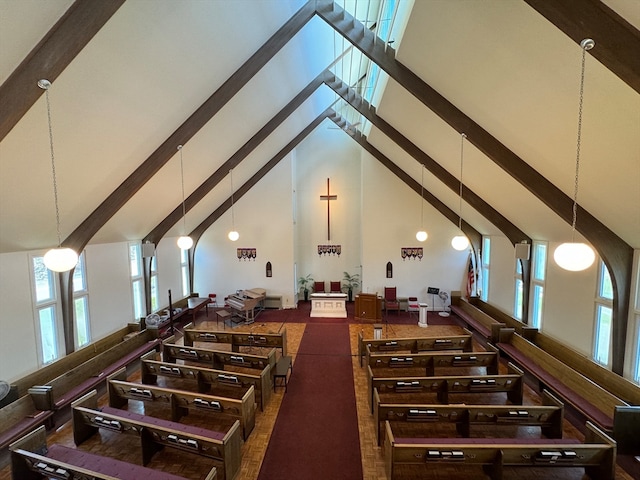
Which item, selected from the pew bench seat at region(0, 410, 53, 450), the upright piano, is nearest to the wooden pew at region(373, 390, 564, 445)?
the pew bench seat at region(0, 410, 53, 450)

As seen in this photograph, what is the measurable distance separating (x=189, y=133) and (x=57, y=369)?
16.0 ft

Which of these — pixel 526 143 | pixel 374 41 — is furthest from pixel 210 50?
pixel 526 143

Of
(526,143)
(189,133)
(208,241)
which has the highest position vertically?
(189,133)

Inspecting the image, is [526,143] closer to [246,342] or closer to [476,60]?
[476,60]

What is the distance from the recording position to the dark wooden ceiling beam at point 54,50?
2930 mm

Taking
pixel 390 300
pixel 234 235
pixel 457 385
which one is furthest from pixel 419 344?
pixel 234 235

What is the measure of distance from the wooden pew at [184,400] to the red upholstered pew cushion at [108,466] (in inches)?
42.4

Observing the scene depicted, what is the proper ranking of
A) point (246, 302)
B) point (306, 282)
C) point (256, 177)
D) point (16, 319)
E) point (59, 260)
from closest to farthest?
point (59, 260)
point (16, 319)
point (246, 302)
point (256, 177)
point (306, 282)

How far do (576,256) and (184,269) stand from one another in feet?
35.9

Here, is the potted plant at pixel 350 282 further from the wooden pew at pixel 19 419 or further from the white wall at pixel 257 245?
the wooden pew at pixel 19 419

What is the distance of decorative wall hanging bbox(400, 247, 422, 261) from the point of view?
35.6 feet

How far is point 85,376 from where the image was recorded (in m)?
5.50

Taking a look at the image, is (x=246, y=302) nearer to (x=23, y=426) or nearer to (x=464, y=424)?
(x=23, y=426)

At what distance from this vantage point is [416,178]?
9836 millimetres
